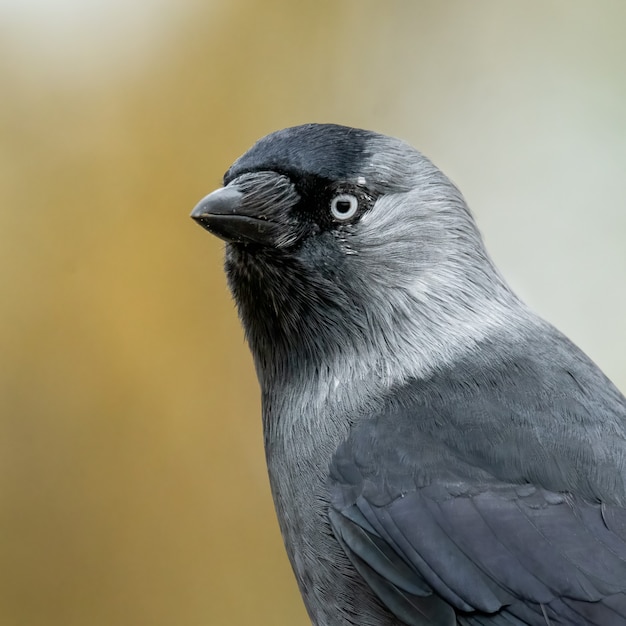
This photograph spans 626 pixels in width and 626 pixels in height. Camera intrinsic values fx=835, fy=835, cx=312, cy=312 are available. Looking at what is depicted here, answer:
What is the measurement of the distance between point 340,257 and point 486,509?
644mm

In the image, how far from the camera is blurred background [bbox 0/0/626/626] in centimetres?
353

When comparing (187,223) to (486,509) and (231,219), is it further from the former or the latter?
(486,509)

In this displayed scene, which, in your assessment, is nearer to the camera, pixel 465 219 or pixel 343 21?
pixel 465 219

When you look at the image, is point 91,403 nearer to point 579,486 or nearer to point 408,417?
point 408,417

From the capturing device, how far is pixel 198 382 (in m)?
3.71

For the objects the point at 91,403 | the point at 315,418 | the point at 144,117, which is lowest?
the point at 91,403

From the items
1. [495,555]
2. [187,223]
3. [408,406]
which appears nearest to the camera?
[495,555]

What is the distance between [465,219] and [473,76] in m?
2.11

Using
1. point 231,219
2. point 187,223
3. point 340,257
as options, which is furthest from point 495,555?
point 187,223

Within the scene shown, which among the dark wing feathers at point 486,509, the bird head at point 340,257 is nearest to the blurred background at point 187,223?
the bird head at point 340,257

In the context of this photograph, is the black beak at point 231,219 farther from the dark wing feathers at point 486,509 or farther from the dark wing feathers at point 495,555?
the dark wing feathers at point 495,555

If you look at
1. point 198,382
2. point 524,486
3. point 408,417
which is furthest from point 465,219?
point 198,382

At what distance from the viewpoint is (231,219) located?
182 cm

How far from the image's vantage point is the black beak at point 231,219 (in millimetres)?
1801
